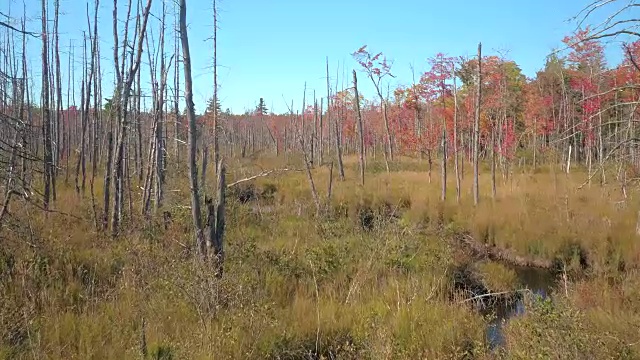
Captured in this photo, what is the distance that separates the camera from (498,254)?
1097 centimetres

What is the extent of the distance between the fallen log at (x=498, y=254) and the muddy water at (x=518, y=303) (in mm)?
242

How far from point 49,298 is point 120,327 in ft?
3.84

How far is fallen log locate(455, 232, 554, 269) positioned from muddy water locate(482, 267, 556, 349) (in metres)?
0.24

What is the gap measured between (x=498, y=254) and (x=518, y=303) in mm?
3262

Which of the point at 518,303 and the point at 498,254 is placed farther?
the point at 498,254

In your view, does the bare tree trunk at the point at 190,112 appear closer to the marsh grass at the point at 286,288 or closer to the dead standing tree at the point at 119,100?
the marsh grass at the point at 286,288

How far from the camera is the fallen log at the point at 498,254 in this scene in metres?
10.2

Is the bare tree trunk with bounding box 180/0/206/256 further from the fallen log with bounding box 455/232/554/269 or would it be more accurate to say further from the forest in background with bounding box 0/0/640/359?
the fallen log with bounding box 455/232/554/269

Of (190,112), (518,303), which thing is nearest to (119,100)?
(190,112)

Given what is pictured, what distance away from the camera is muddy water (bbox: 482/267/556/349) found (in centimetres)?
636

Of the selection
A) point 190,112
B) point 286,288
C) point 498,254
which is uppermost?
point 190,112

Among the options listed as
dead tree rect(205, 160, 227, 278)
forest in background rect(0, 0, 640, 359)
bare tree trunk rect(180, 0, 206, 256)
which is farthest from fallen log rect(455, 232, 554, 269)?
bare tree trunk rect(180, 0, 206, 256)

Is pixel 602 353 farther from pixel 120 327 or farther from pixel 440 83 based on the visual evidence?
pixel 440 83

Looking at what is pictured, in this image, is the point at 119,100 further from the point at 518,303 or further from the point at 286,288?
the point at 518,303
